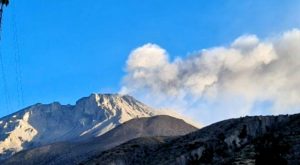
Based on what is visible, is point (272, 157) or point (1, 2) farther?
point (272, 157)

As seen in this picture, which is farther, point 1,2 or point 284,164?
point 284,164

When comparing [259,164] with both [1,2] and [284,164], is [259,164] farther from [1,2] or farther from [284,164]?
[1,2]

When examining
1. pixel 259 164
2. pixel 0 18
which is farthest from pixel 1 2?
pixel 259 164

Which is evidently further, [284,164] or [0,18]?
[284,164]

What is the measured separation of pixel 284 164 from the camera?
554ft

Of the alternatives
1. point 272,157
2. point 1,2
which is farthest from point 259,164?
point 1,2

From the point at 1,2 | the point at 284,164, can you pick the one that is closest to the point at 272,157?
the point at 284,164

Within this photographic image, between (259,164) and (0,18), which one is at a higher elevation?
(0,18)

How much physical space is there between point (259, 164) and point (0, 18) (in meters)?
91.4

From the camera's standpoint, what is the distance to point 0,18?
103 metres

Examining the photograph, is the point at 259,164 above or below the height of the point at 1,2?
below

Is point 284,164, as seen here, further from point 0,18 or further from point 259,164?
point 0,18

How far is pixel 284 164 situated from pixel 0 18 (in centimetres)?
9355

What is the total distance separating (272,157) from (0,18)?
92027mm
